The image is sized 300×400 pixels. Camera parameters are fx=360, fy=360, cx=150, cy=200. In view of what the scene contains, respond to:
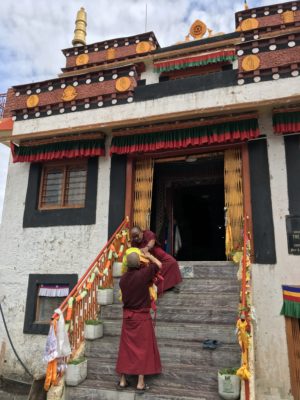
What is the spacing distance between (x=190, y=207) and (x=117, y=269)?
22.1 ft

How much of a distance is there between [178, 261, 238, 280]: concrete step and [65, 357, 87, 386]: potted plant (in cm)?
260

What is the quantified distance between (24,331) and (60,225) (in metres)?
2.57

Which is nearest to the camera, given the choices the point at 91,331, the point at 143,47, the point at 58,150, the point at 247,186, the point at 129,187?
the point at 91,331

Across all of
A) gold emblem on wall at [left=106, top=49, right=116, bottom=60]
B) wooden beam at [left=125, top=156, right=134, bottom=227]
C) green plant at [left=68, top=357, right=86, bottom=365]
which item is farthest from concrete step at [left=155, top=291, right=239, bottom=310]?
gold emblem on wall at [left=106, top=49, right=116, bottom=60]

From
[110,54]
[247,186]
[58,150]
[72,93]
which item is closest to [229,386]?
[247,186]

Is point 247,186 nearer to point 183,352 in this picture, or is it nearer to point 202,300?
point 202,300

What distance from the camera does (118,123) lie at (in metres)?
8.14

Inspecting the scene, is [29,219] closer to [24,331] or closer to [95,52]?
[24,331]

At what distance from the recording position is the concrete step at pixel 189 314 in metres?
5.66

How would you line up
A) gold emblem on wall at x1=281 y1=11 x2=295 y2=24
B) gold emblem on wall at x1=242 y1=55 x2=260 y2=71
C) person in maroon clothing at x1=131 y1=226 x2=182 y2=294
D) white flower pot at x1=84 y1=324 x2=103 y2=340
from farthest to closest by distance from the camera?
gold emblem on wall at x1=281 y1=11 x2=295 y2=24 → gold emblem on wall at x1=242 y1=55 x2=260 y2=71 → person in maroon clothing at x1=131 y1=226 x2=182 y2=294 → white flower pot at x1=84 y1=324 x2=103 y2=340

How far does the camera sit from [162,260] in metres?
6.82

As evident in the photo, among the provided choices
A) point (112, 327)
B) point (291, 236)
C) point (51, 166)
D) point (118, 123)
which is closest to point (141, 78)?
point (118, 123)

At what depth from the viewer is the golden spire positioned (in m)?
12.5

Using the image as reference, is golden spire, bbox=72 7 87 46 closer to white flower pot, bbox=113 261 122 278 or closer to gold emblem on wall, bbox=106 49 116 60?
gold emblem on wall, bbox=106 49 116 60
